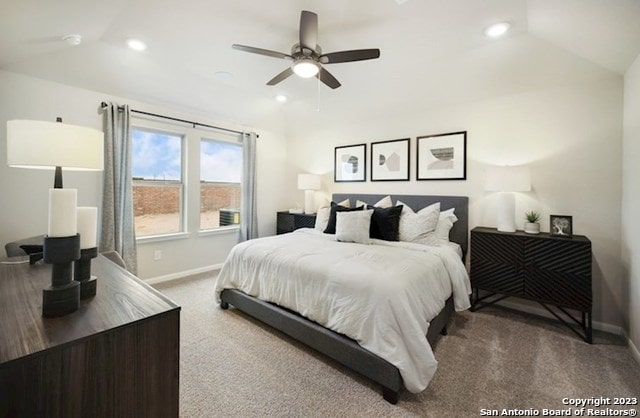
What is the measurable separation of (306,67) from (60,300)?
7.43ft

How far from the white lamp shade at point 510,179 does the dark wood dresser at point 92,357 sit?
122 inches

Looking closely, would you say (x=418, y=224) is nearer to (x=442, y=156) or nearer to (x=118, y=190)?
(x=442, y=156)

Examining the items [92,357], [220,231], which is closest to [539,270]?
[92,357]

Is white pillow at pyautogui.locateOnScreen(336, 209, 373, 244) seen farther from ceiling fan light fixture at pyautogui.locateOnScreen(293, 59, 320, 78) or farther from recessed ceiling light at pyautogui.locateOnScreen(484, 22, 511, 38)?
recessed ceiling light at pyautogui.locateOnScreen(484, 22, 511, 38)

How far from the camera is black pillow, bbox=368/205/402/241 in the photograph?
324 cm

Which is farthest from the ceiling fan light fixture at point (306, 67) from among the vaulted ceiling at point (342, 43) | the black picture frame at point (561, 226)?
the black picture frame at point (561, 226)

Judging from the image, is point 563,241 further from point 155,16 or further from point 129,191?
point 129,191

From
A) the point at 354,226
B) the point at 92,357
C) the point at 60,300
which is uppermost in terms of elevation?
the point at 354,226

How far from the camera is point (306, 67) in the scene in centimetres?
239

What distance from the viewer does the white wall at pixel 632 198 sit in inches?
86.4

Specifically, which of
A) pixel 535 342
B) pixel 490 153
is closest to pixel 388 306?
pixel 535 342

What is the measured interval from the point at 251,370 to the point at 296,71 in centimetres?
250

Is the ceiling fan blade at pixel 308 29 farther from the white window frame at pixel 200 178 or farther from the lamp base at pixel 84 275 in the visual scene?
the white window frame at pixel 200 178

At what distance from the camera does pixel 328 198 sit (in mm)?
4871
